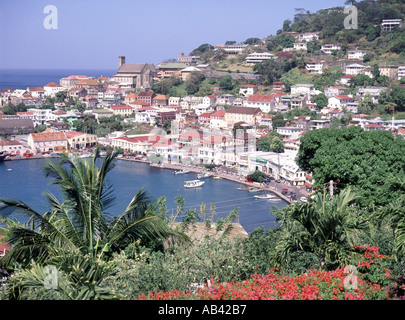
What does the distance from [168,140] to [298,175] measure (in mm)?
4099

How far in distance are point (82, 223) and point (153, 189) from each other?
735 cm

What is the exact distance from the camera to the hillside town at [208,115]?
1081 cm

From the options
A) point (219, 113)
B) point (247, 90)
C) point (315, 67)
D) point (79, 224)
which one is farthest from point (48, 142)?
point (79, 224)

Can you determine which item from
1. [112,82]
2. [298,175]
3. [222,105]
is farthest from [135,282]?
[112,82]

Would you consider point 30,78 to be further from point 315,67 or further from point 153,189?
point 153,189

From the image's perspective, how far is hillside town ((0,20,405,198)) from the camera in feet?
35.5

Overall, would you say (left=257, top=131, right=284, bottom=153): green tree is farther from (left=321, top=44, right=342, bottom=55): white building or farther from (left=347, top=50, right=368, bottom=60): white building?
(left=321, top=44, right=342, bottom=55): white building

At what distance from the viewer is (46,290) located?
1160 mm

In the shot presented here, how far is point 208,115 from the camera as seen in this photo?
1362 centimetres

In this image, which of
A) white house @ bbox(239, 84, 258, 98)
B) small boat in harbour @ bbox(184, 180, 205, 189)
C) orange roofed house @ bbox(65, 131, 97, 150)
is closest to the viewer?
small boat in harbour @ bbox(184, 180, 205, 189)

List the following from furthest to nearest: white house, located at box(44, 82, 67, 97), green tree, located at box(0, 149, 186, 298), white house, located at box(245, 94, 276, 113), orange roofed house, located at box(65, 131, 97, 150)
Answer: white house, located at box(44, 82, 67, 97), white house, located at box(245, 94, 276, 113), orange roofed house, located at box(65, 131, 97, 150), green tree, located at box(0, 149, 186, 298)

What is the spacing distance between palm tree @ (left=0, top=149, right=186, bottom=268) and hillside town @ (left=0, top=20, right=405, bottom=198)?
7355 millimetres

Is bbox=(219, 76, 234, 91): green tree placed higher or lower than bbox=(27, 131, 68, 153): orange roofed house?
higher

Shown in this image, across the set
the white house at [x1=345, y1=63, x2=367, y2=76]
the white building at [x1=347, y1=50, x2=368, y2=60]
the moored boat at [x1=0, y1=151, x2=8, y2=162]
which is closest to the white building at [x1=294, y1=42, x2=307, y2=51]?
the white building at [x1=347, y1=50, x2=368, y2=60]
